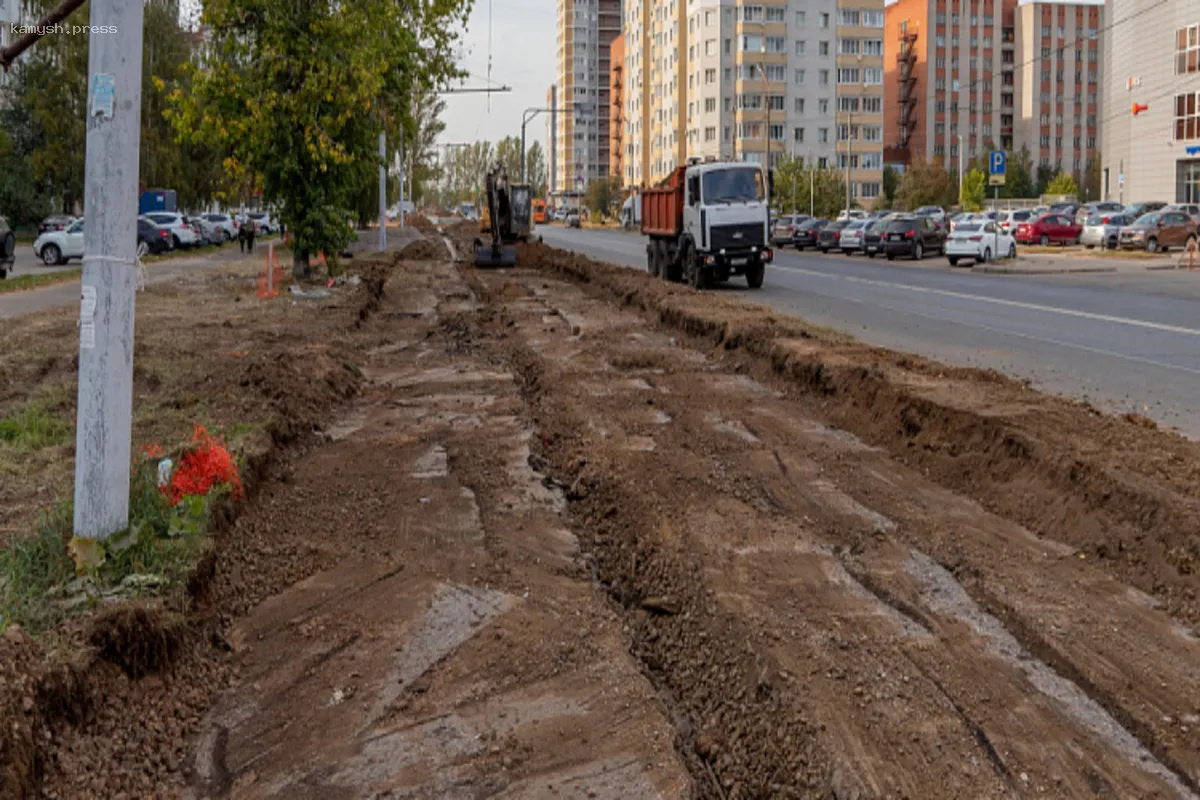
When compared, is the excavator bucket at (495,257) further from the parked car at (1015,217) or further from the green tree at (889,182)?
the green tree at (889,182)

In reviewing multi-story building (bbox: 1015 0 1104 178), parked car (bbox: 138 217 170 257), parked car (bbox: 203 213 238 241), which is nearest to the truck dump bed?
parked car (bbox: 138 217 170 257)

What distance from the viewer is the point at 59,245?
4106 centimetres

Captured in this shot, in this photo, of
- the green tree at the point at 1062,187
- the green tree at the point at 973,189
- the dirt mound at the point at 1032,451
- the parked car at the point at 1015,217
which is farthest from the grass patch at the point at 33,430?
the green tree at the point at 1062,187

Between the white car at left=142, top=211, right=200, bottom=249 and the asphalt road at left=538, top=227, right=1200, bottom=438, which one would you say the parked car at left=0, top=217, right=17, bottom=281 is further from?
the asphalt road at left=538, top=227, right=1200, bottom=438

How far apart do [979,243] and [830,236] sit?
1506cm

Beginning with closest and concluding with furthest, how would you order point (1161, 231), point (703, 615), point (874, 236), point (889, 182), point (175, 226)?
point (703, 615), point (1161, 231), point (874, 236), point (175, 226), point (889, 182)

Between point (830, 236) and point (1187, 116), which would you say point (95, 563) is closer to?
point (830, 236)

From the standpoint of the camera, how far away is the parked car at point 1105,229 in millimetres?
53094

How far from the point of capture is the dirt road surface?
4.58 metres

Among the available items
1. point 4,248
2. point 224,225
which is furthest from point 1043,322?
point 224,225

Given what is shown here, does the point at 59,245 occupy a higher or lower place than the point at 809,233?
lower

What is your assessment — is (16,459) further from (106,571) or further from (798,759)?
(798,759)

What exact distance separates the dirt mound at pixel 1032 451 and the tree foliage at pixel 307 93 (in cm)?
1306

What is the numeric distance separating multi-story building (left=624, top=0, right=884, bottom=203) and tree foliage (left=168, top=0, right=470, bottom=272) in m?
94.5
